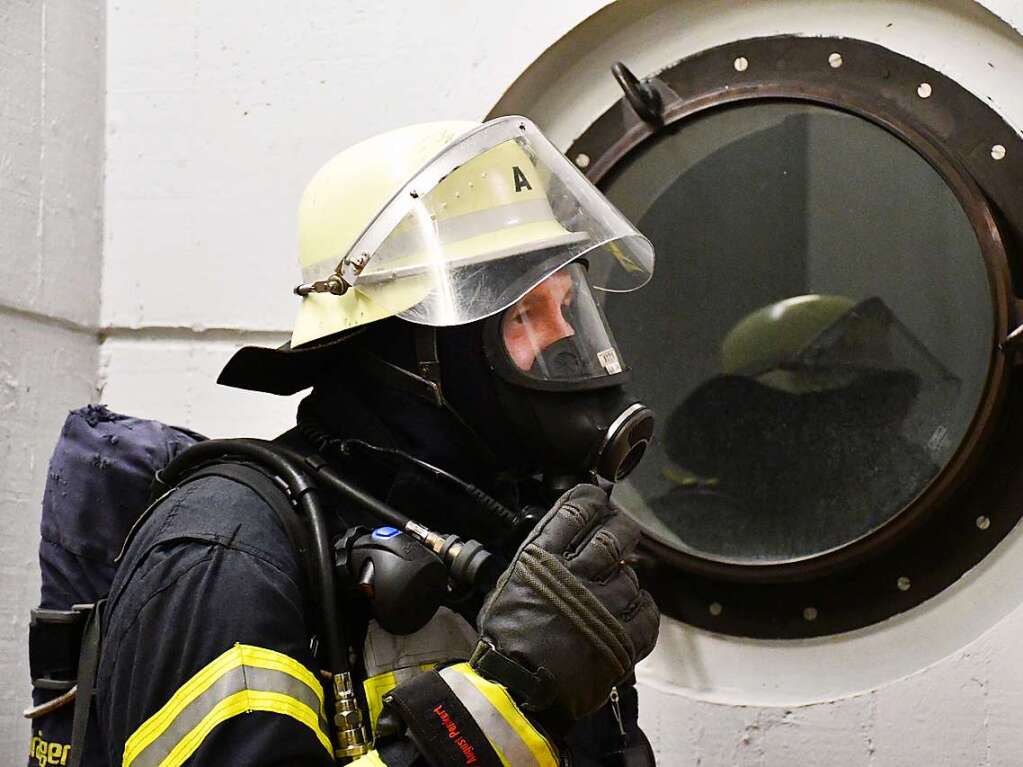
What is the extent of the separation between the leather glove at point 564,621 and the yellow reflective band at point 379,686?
112 mm

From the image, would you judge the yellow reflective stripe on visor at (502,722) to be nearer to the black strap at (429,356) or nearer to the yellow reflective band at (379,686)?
the yellow reflective band at (379,686)

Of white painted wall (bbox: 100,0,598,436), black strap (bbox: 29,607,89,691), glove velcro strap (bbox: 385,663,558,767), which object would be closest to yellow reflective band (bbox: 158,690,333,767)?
glove velcro strap (bbox: 385,663,558,767)

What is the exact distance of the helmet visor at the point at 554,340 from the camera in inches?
53.4

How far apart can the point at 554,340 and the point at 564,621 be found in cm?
37

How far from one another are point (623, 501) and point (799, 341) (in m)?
0.38

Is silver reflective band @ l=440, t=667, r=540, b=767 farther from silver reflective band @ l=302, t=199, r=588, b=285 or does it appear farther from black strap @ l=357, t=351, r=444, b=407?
silver reflective band @ l=302, t=199, r=588, b=285

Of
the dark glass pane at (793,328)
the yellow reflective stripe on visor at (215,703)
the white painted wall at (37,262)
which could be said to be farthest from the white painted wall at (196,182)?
the yellow reflective stripe on visor at (215,703)

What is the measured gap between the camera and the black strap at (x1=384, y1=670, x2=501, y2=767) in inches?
42.0

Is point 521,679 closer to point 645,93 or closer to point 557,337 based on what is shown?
point 557,337

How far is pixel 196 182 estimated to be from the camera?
216 centimetres

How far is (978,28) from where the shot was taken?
172 centimetres

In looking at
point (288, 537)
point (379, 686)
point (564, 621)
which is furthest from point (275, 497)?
point (564, 621)

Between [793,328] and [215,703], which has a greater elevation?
[793,328]

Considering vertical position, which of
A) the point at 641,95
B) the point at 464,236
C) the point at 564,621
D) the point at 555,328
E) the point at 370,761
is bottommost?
the point at 370,761
